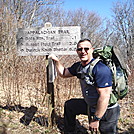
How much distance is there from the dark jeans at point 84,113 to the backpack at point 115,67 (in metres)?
0.20

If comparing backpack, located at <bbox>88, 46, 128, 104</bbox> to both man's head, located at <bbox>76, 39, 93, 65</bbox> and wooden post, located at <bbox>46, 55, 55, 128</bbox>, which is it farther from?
wooden post, located at <bbox>46, 55, 55, 128</bbox>

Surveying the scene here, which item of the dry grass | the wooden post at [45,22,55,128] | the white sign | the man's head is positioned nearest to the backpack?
the man's head

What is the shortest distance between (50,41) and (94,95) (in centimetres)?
114

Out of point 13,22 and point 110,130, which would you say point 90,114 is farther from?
point 13,22

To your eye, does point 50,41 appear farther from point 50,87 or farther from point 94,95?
point 94,95

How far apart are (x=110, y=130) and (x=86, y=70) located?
908mm

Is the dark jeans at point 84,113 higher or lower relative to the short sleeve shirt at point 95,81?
lower

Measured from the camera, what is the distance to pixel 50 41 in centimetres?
260

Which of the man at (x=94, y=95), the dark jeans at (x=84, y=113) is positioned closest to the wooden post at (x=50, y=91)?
the man at (x=94, y=95)

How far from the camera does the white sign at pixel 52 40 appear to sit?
2.59 meters

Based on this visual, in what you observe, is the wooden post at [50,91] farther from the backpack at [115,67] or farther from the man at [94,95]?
the backpack at [115,67]

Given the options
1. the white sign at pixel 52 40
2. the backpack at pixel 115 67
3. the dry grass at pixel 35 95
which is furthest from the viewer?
the dry grass at pixel 35 95

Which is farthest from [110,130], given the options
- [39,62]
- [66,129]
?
[39,62]

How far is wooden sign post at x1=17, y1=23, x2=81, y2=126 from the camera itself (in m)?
2.59
